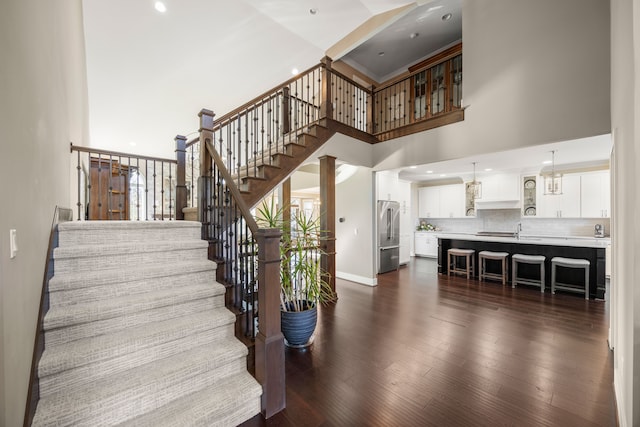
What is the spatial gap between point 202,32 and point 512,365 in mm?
5928

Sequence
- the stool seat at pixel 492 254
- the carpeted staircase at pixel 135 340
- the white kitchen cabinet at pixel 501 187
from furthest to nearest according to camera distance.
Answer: the white kitchen cabinet at pixel 501 187, the stool seat at pixel 492 254, the carpeted staircase at pixel 135 340

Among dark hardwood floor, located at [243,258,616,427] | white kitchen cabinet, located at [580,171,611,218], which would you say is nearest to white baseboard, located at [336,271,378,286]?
dark hardwood floor, located at [243,258,616,427]

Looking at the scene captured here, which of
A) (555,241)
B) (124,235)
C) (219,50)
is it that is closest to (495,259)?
(555,241)

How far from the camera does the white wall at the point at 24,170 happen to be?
971 millimetres

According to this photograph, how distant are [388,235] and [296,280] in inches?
147

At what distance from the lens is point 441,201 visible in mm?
7984

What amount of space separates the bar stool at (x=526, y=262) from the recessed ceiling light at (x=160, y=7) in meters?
7.03

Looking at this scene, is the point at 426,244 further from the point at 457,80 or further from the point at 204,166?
the point at 204,166

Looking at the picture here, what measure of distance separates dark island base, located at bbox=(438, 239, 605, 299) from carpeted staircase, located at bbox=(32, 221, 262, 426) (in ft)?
17.9

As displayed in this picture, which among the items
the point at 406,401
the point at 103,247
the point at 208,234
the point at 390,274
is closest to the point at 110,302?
the point at 103,247

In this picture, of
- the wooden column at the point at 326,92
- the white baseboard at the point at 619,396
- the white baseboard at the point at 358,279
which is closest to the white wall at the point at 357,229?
the white baseboard at the point at 358,279

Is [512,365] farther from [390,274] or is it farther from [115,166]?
[115,166]

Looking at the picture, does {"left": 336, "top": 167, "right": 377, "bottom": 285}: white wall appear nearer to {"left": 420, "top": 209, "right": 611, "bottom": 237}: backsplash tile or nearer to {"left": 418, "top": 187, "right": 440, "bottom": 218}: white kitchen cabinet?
{"left": 418, "top": 187, "right": 440, "bottom": 218}: white kitchen cabinet

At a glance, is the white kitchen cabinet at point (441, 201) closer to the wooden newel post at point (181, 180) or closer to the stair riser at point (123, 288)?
the wooden newel post at point (181, 180)
